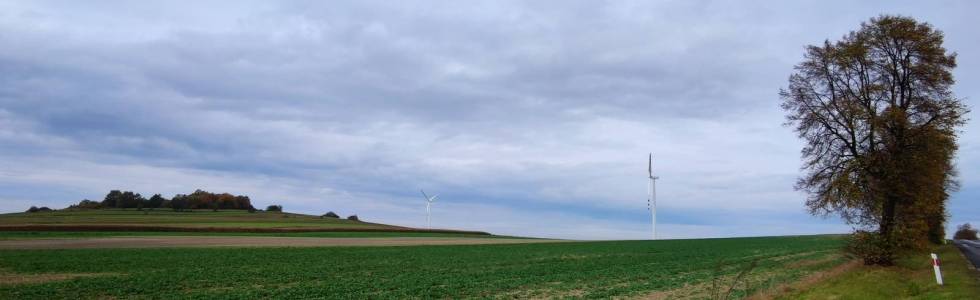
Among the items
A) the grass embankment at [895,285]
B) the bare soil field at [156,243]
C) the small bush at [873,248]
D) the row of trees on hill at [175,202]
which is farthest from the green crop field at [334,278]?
the row of trees on hill at [175,202]

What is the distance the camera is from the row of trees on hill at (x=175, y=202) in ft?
548

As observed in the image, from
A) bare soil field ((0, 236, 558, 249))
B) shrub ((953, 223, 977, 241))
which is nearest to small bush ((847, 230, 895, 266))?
bare soil field ((0, 236, 558, 249))

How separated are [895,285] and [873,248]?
7.59 metres

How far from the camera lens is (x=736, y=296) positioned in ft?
78.3

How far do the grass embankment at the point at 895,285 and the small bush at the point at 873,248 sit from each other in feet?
2.46

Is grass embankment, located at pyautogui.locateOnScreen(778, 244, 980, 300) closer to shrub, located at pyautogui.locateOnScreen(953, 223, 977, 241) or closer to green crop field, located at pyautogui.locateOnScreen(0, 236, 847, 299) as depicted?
green crop field, located at pyautogui.locateOnScreen(0, 236, 847, 299)

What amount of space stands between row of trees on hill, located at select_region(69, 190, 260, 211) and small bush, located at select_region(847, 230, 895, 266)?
170 metres

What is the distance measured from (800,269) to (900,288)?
15646mm

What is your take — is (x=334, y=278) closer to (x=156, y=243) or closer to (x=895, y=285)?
(x=895, y=285)

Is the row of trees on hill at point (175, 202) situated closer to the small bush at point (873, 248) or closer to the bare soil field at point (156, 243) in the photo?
the bare soil field at point (156, 243)

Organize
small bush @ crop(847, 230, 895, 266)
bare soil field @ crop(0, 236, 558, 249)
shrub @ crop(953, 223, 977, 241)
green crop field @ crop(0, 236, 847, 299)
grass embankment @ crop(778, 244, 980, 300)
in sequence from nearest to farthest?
grass embankment @ crop(778, 244, 980, 300) → green crop field @ crop(0, 236, 847, 299) → small bush @ crop(847, 230, 895, 266) → bare soil field @ crop(0, 236, 558, 249) → shrub @ crop(953, 223, 977, 241)

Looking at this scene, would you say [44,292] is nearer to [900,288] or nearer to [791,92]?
[900,288]

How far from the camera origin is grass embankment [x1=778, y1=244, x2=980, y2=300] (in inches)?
771

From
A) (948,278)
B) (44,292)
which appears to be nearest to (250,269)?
(44,292)
